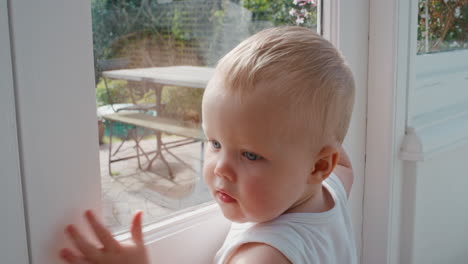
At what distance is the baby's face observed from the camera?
0.76 meters

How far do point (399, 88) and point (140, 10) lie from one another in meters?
0.80

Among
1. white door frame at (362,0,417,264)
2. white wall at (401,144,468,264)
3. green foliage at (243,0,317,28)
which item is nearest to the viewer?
green foliage at (243,0,317,28)

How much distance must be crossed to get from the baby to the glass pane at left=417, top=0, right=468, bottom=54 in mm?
795

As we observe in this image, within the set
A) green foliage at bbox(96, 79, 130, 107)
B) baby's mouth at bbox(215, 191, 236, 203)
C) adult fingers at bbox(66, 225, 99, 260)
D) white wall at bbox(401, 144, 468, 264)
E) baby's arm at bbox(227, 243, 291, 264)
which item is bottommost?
white wall at bbox(401, 144, 468, 264)

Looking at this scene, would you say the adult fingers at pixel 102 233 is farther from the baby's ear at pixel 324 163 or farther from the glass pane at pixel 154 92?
the baby's ear at pixel 324 163

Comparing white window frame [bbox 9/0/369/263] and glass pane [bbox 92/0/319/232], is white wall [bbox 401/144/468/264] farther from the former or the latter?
white window frame [bbox 9/0/369/263]

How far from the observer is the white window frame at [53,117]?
0.67 meters

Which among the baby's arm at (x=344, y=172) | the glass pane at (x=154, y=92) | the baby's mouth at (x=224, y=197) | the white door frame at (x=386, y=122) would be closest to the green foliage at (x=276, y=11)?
the glass pane at (x=154, y=92)

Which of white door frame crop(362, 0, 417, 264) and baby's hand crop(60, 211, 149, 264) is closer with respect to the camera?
baby's hand crop(60, 211, 149, 264)

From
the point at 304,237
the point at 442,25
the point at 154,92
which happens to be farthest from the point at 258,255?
the point at 442,25

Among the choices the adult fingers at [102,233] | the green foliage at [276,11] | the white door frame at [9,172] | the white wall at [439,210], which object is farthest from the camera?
the white wall at [439,210]

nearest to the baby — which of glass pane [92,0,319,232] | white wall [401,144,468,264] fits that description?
glass pane [92,0,319,232]

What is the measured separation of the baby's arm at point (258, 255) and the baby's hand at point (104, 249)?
158mm

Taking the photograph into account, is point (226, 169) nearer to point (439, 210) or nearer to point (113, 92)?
point (113, 92)
